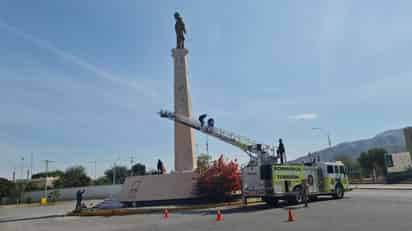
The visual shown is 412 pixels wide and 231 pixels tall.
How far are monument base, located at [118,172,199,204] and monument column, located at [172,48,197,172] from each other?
98.8 inches

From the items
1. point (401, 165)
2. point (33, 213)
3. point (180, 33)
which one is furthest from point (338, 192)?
point (401, 165)

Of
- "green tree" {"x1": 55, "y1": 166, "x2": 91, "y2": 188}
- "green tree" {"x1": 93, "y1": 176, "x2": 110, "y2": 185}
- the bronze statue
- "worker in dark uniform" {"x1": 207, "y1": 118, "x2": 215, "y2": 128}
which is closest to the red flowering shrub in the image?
"worker in dark uniform" {"x1": 207, "y1": 118, "x2": 215, "y2": 128}

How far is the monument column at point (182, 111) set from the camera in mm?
30391

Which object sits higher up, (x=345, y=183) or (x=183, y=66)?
(x=183, y=66)

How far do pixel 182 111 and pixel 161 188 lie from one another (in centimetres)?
770

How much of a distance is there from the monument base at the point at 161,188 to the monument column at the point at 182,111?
8.24 feet

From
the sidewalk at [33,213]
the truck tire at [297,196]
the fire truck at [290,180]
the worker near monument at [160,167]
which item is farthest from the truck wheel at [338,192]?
the sidewalk at [33,213]

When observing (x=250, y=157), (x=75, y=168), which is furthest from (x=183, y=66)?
(x=75, y=168)

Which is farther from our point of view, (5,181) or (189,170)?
(5,181)

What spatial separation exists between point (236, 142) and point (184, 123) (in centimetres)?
555

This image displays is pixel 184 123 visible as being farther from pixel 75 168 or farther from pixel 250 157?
pixel 75 168

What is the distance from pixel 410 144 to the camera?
201 feet

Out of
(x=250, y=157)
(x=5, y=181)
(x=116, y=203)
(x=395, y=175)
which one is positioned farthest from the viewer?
(x=5, y=181)

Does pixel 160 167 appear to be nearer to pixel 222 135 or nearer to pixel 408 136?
pixel 222 135
